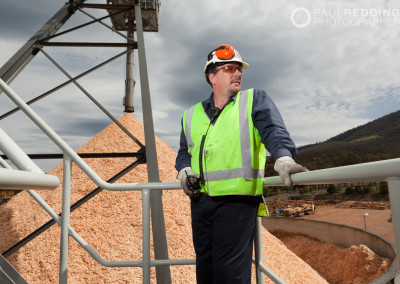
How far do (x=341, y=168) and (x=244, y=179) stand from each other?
2.46ft

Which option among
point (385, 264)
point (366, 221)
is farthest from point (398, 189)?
point (366, 221)

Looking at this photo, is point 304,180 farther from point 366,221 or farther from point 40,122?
point 366,221

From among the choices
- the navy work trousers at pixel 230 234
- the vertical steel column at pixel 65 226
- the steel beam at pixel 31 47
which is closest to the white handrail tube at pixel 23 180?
the navy work trousers at pixel 230 234

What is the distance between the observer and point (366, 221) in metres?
39.9

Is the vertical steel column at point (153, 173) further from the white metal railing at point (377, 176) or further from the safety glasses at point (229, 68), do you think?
the white metal railing at point (377, 176)

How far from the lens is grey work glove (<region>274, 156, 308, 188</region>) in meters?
1.37

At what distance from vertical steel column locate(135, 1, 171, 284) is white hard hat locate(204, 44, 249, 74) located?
8.33 feet

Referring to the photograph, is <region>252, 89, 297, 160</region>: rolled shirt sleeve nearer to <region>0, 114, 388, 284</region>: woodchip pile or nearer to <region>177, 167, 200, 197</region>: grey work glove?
<region>177, 167, 200, 197</region>: grey work glove

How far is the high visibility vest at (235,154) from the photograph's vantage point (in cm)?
169

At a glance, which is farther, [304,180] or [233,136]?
[233,136]

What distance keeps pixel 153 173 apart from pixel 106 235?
8.28 feet

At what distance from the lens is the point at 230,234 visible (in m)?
1.68

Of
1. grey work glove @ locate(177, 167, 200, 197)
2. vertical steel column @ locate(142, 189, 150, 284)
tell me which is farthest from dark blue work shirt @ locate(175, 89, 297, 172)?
vertical steel column @ locate(142, 189, 150, 284)

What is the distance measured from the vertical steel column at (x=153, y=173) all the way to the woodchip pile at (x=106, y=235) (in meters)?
1.02
